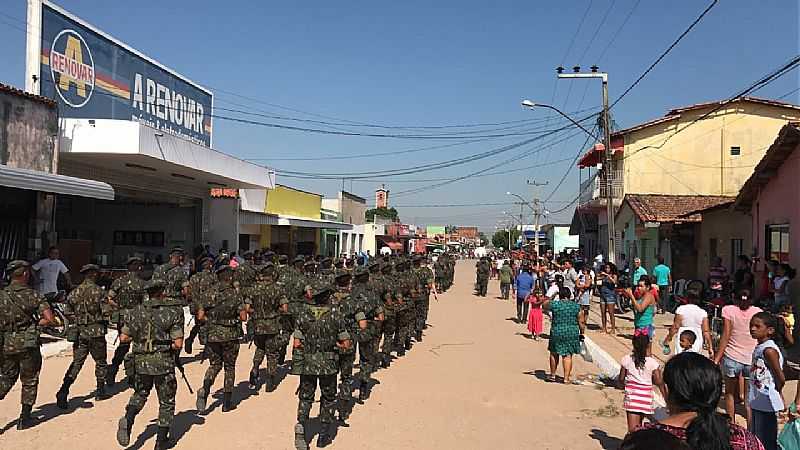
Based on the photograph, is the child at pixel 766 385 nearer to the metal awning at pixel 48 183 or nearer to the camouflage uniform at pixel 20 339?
the camouflage uniform at pixel 20 339

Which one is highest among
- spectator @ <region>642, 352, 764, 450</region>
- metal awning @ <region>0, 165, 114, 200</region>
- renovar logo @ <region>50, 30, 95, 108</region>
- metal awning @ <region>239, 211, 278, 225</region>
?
renovar logo @ <region>50, 30, 95, 108</region>

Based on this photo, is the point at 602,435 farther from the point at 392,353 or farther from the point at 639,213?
the point at 639,213

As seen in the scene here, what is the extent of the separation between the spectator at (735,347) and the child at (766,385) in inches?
52.5

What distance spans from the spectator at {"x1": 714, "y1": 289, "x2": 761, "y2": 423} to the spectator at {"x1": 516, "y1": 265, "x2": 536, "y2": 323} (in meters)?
11.1

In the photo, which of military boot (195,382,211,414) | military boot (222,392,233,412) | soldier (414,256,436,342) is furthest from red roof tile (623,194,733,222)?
military boot (195,382,211,414)

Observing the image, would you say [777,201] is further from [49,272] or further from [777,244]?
[49,272]

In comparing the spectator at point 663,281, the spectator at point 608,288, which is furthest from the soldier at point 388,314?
the spectator at point 663,281

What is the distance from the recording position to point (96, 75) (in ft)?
62.2

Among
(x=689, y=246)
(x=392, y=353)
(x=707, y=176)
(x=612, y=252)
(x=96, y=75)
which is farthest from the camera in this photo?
(x=707, y=176)

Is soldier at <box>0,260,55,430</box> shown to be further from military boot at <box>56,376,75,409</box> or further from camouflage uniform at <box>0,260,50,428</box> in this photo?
military boot at <box>56,376,75,409</box>

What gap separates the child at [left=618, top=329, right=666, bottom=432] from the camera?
6.49 m

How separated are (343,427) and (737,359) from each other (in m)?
4.33

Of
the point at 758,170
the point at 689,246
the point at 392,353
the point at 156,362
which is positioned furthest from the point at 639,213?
the point at 156,362

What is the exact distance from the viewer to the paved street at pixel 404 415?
278 inches
